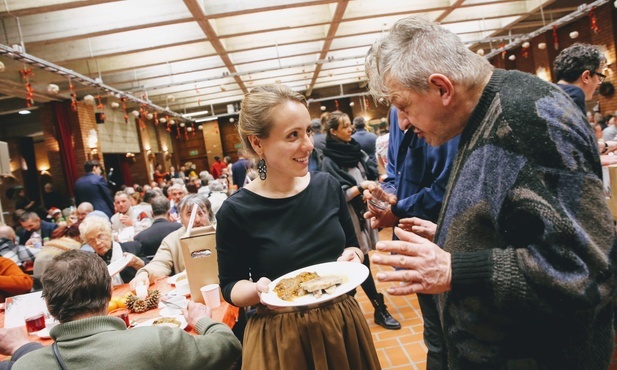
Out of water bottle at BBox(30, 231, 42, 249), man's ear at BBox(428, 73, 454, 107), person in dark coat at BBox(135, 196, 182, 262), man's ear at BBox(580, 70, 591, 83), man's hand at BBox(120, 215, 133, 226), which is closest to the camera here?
man's ear at BBox(428, 73, 454, 107)

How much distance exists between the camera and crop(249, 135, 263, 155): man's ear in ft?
5.07

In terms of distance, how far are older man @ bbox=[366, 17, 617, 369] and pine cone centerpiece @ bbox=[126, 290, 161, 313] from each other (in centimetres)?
189

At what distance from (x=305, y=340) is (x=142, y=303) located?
1436 millimetres

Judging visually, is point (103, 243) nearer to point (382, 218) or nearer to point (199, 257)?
point (199, 257)

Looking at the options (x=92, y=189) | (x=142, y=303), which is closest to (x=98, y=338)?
(x=142, y=303)

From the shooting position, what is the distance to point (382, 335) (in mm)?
3342

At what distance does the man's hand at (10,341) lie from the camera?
6.36 ft

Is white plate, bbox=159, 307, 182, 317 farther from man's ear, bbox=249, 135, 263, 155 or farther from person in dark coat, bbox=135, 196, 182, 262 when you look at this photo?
person in dark coat, bbox=135, 196, 182, 262

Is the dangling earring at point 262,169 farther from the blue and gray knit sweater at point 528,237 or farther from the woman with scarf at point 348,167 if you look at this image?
the woman with scarf at point 348,167

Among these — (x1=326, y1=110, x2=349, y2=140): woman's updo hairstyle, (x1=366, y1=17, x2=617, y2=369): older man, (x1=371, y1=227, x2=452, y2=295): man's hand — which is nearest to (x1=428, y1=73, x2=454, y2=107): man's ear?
(x1=366, y1=17, x2=617, y2=369): older man

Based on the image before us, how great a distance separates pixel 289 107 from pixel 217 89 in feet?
40.6

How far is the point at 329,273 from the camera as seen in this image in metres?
1.45

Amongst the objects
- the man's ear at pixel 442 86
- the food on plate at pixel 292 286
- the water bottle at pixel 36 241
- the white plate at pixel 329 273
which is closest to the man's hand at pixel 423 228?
the white plate at pixel 329 273

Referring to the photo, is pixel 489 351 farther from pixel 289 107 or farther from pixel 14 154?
pixel 14 154
